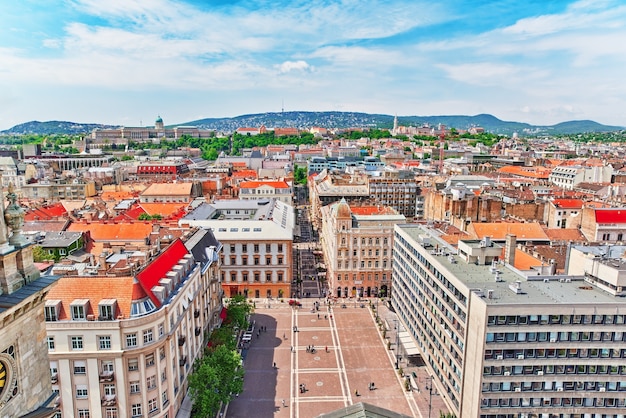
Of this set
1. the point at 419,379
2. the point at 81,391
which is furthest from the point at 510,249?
the point at 81,391

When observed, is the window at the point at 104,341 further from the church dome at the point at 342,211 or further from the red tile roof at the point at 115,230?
the church dome at the point at 342,211

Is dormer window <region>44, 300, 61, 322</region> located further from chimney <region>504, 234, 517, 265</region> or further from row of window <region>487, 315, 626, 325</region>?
chimney <region>504, 234, 517, 265</region>

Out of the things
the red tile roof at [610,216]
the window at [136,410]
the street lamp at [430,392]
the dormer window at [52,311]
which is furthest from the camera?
the red tile roof at [610,216]

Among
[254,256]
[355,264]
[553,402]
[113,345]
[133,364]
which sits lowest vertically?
[553,402]

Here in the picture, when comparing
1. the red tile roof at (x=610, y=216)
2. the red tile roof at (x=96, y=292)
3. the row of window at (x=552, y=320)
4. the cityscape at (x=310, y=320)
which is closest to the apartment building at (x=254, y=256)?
the cityscape at (x=310, y=320)

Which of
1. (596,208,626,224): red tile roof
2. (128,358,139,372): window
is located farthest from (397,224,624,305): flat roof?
(596,208,626,224): red tile roof

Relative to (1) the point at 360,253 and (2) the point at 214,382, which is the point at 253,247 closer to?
(1) the point at 360,253
